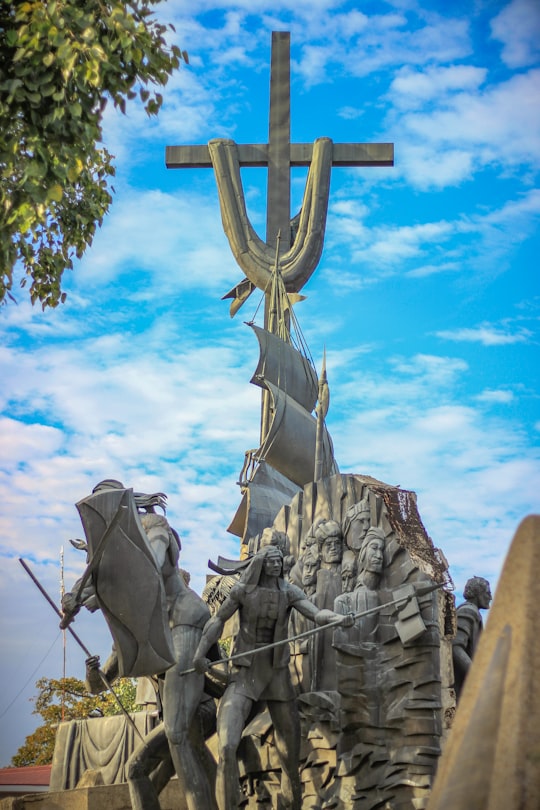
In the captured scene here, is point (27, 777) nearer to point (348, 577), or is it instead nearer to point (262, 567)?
point (348, 577)

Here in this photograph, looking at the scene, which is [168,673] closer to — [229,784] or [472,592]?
[229,784]

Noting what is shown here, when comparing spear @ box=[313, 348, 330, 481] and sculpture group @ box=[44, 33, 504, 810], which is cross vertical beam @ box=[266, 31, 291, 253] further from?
sculpture group @ box=[44, 33, 504, 810]

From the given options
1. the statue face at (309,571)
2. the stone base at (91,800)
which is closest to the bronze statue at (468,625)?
the statue face at (309,571)

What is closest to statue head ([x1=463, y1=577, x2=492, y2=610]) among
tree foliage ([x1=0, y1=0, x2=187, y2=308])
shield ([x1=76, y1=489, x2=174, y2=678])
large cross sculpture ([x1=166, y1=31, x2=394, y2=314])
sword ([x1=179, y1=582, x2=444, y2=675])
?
sword ([x1=179, y1=582, x2=444, y2=675])

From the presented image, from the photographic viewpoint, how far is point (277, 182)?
1958 centimetres

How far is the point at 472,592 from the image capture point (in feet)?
36.9

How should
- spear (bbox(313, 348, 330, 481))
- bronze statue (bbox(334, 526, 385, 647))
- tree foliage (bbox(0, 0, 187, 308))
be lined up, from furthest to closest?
spear (bbox(313, 348, 330, 481)) → bronze statue (bbox(334, 526, 385, 647)) → tree foliage (bbox(0, 0, 187, 308))

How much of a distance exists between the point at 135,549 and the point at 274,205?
433 inches

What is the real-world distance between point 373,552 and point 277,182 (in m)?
10.4

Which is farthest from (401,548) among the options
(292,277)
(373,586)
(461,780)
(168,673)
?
(292,277)

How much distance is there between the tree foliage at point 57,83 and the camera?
7.11 m

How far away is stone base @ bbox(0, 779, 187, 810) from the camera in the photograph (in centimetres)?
1102

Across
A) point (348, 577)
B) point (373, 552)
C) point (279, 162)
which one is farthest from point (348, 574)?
point (279, 162)

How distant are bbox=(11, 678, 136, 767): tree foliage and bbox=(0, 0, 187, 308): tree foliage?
13.1m
